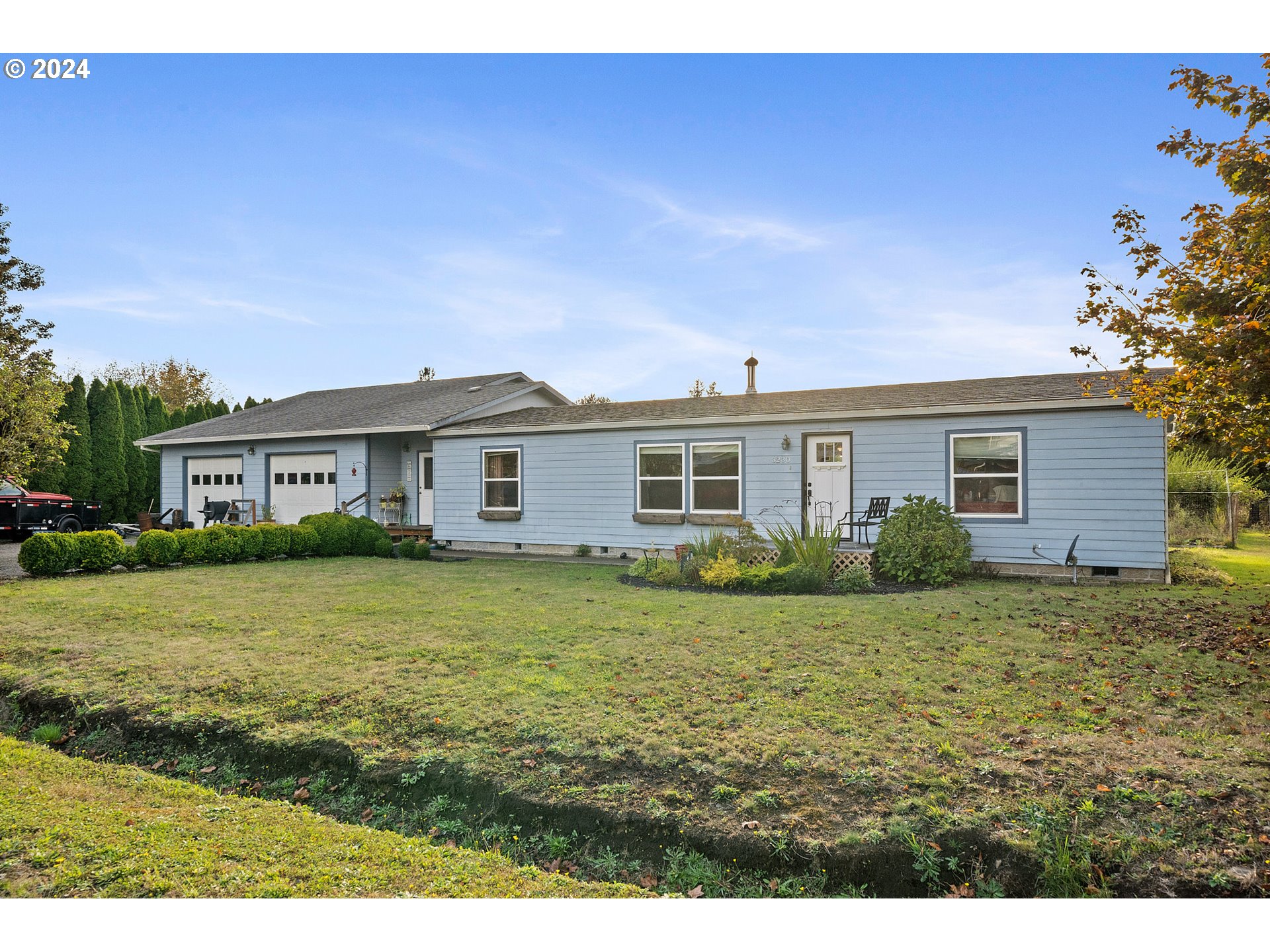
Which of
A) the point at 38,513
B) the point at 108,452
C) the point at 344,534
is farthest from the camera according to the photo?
the point at 108,452

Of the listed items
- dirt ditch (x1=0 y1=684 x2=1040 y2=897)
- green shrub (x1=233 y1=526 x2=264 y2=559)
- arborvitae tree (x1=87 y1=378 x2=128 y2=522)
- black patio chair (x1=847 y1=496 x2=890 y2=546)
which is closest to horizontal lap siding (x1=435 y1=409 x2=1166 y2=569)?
black patio chair (x1=847 y1=496 x2=890 y2=546)

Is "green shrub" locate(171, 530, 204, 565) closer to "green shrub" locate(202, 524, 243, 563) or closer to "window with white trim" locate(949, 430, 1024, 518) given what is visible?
"green shrub" locate(202, 524, 243, 563)

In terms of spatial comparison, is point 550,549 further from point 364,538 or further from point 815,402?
point 815,402

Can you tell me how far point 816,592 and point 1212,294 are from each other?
555cm

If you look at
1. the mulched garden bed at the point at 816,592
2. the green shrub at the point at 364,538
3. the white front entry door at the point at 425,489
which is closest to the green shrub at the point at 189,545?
the green shrub at the point at 364,538

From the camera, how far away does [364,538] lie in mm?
Answer: 16312

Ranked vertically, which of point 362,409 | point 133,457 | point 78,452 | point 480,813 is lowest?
point 480,813

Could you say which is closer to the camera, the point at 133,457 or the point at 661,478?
the point at 661,478

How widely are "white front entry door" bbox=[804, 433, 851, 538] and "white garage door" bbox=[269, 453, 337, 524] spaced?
12439 mm

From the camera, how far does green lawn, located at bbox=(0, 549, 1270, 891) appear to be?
136 inches

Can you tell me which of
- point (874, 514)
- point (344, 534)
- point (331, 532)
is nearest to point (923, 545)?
point (874, 514)

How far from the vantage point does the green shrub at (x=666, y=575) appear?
35.9 ft
